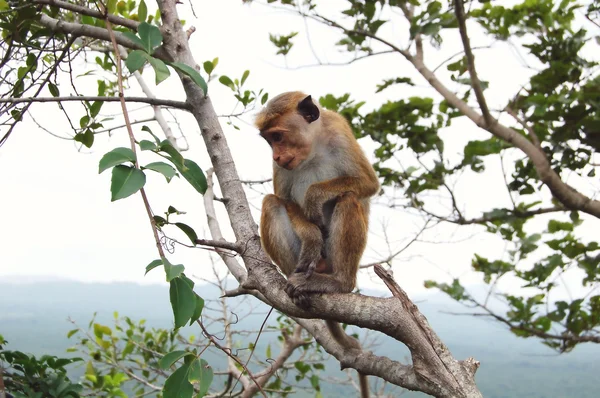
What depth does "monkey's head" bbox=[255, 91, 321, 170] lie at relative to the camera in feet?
14.1

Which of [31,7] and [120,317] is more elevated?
[31,7]

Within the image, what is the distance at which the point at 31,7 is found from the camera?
3395mm

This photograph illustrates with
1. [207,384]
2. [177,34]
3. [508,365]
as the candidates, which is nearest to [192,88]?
[177,34]

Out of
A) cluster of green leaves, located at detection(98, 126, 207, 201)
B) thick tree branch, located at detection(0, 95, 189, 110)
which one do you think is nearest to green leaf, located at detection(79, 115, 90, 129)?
thick tree branch, located at detection(0, 95, 189, 110)

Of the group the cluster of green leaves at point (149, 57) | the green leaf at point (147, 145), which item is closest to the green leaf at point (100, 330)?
the cluster of green leaves at point (149, 57)

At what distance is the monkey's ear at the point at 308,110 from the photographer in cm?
439

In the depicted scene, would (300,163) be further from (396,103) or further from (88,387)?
(88,387)

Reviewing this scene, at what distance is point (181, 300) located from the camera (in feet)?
6.95

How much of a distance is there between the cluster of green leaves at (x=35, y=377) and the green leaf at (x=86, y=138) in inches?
67.3

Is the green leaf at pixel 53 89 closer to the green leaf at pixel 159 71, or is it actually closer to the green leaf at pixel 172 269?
the green leaf at pixel 159 71

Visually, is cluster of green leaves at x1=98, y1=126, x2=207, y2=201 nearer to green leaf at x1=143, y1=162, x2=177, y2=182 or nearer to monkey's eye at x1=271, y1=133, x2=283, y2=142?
green leaf at x1=143, y1=162, x2=177, y2=182

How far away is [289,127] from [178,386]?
2.52 m

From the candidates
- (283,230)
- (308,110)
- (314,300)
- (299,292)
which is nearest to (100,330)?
(283,230)

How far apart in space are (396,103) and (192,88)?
3.31m
